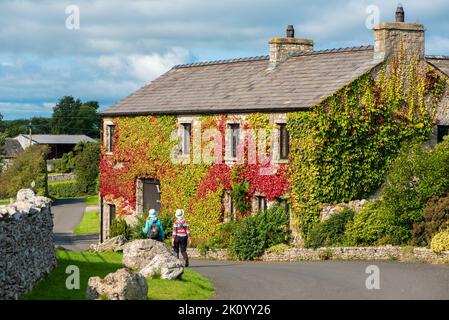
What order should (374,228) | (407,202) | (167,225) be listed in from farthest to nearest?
(167,225) → (374,228) → (407,202)

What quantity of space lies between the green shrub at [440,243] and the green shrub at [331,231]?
5.64m

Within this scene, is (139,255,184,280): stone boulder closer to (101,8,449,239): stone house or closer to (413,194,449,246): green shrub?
(413,194,449,246): green shrub

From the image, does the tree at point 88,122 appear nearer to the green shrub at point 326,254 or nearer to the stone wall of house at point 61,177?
the stone wall of house at point 61,177

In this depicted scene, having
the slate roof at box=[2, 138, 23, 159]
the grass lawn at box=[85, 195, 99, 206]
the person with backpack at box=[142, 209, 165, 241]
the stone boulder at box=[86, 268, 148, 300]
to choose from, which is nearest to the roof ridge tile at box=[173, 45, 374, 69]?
the person with backpack at box=[142, 209, 165, 241]

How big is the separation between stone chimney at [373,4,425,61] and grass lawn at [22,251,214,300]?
16769 mm

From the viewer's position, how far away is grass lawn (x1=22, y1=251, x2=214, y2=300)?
19500 millimetres

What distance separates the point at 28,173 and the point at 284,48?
39.4 metres

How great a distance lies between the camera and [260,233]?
35906mm

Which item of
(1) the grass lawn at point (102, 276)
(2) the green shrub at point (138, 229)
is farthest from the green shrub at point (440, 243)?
(2) the green shrub at point (138, 229)

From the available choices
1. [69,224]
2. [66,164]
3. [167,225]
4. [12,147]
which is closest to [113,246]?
[167,225]

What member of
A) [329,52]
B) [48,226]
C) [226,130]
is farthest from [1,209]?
[329,52]

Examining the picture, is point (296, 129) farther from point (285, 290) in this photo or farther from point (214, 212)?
point (285, 290)

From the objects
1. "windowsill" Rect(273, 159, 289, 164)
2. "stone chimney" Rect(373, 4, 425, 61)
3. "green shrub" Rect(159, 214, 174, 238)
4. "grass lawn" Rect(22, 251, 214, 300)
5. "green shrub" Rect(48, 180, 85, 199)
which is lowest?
"green shrub" Rect(48, 180, 85, 199)

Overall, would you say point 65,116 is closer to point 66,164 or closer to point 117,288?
point 66,164
